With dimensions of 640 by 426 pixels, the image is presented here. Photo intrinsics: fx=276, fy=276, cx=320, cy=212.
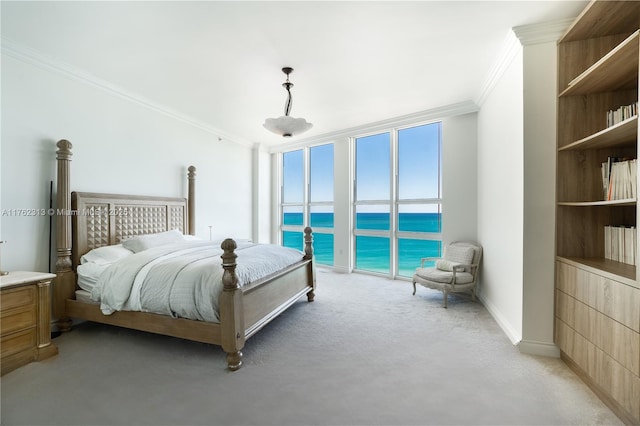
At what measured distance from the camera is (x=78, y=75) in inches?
123

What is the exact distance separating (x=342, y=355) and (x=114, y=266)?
7.68 ft

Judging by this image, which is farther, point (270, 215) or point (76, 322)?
point (270, 215)

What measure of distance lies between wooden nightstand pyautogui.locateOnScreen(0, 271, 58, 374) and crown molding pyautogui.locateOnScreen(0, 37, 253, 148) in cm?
210

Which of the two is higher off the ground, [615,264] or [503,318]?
[615,264]

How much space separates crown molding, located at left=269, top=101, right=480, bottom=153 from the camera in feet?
13.6

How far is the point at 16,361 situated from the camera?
84.0 inches

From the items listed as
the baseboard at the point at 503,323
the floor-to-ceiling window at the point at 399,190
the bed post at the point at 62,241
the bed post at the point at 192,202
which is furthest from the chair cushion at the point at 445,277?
the bed post at the point at 62,241

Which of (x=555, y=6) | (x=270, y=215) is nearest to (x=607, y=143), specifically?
(x=555, y=6)

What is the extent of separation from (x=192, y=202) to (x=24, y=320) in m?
2.55

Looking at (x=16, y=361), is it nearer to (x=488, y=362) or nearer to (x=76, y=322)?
(x=76, y=322)

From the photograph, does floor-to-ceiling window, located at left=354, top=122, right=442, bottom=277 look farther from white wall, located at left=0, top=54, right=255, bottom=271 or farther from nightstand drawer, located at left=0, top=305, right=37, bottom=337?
nightstand drawer, located at left=0, top=305, right=37, bottom=337

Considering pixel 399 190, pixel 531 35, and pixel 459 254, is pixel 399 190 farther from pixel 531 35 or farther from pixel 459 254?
pixel 531 35

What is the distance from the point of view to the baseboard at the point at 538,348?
2291 mm

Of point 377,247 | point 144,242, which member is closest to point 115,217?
point 144,242
